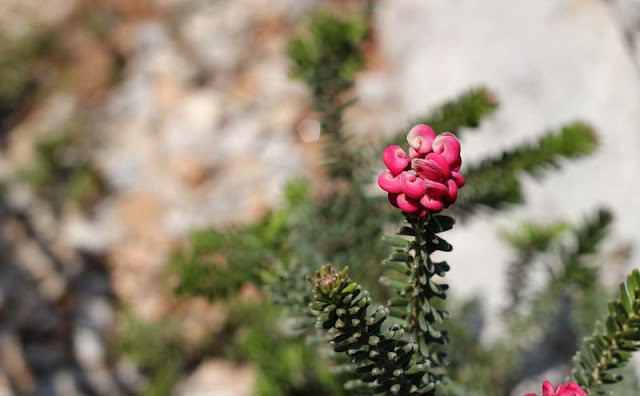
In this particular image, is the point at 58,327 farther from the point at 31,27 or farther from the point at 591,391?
the point at 591,391

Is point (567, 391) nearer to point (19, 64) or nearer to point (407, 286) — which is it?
point (407, 286)

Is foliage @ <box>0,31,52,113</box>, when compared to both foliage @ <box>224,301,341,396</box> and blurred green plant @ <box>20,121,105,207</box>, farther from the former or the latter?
foliage @ <box>224,301,341,396</box>

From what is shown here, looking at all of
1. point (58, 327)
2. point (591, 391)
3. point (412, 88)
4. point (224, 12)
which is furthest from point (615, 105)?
point (58, 327)

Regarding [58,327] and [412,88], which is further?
[58,327]

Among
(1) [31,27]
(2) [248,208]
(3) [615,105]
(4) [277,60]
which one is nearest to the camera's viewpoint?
(3) [615,105]

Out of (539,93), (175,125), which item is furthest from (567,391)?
(175,125)

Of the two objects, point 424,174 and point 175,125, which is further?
point 175,125
